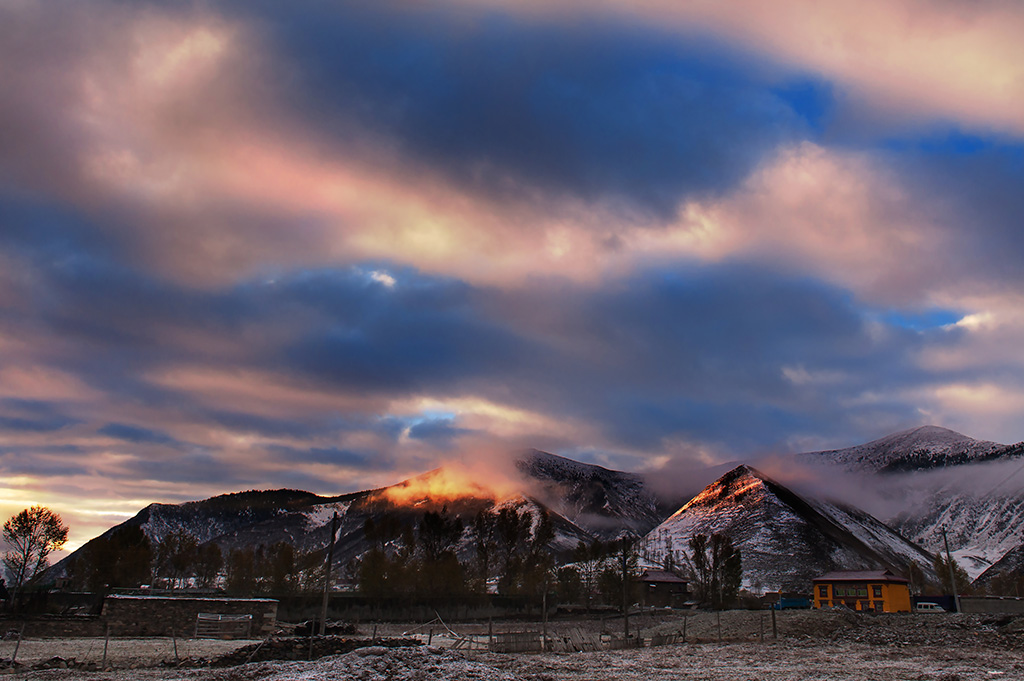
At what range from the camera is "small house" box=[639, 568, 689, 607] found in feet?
557

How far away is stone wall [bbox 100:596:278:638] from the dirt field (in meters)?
3.18

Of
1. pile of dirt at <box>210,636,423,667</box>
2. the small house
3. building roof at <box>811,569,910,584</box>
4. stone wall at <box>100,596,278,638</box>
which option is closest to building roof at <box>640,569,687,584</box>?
the small house

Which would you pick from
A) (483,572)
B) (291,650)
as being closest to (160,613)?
(291,650)

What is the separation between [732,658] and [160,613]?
51272 millimetres

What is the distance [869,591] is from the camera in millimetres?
118125

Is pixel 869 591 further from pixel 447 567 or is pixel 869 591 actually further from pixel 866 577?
pixel 447 567

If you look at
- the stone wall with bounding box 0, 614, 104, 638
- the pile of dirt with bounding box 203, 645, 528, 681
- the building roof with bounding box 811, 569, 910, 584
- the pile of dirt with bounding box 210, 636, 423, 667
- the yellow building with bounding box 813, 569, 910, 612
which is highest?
the pile of dirt with bounding box 203, 645, 528, 681

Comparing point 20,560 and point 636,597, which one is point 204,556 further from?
point 636,597

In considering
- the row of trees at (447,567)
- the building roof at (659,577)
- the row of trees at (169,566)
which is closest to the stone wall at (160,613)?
the row of trees at (447,567)

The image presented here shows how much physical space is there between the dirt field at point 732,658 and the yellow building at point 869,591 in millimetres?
45032

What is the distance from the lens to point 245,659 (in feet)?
140

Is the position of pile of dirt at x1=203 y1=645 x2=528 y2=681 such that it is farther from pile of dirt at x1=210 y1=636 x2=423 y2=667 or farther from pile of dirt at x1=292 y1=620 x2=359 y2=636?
pile of dirt at x1=292 y1=620 x2=359 y2=636

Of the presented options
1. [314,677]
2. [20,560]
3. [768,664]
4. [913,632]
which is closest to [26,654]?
[314,677]

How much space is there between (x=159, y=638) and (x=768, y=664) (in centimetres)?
5229
